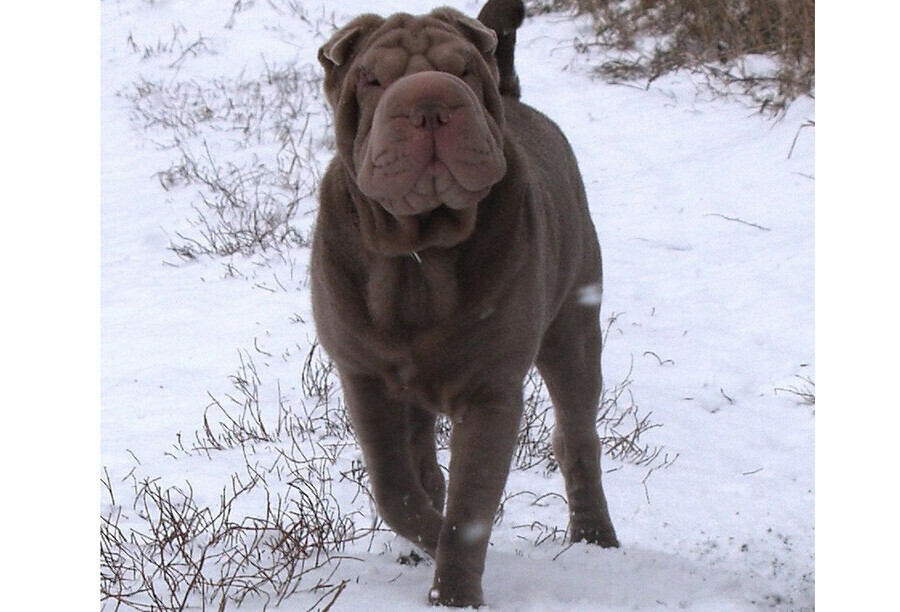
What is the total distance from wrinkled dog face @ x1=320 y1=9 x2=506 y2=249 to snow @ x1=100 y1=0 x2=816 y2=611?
44.1 inches

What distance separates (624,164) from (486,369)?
7.26 meters

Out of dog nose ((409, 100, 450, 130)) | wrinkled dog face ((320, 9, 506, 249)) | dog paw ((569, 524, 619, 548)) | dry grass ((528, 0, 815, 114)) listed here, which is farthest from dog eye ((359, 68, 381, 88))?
dry grass ((528, 0, 815, 114))

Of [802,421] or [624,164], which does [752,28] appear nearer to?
[624,164]

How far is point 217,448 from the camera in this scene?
16.0ft

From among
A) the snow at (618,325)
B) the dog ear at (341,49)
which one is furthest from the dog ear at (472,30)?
the snow at (618,325)

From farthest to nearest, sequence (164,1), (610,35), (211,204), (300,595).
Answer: (164,1) → (610,35) → (211,204) → (300,595)

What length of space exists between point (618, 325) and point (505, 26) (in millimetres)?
3412

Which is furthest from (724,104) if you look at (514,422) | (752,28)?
(514,422)

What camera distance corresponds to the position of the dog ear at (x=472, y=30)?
3124 mm

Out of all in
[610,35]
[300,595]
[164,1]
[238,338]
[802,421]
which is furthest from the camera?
[164,1]

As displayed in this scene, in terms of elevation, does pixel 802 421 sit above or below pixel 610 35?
below

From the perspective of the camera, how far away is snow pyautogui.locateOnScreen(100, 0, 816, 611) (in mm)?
3627

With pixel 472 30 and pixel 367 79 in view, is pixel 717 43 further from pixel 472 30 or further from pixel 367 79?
pixel 367 79

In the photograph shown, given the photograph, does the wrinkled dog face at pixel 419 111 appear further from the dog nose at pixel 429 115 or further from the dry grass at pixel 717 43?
the dry grass at pixel 717 43
